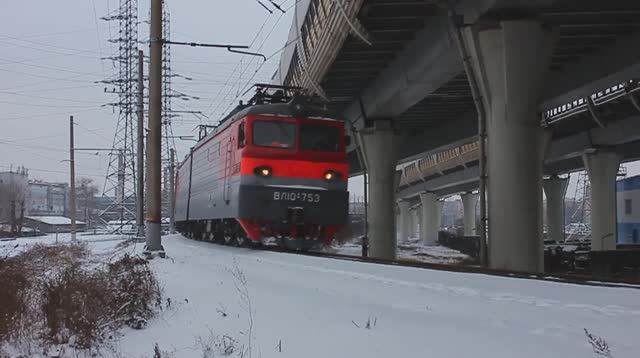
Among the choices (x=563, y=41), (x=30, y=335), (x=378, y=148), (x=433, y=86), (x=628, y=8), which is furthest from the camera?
(x=378, y=148)

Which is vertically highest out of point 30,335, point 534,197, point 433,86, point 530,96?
point 433,86

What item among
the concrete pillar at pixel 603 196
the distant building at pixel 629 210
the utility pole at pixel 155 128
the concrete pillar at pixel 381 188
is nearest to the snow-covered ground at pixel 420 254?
the concrete pillar at pixel 381 188

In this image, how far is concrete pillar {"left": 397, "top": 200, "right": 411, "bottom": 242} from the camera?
96875 mm

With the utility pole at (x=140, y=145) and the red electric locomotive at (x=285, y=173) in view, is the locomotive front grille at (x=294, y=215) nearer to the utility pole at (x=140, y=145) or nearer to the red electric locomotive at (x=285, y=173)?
the red electric locomotive at (x=285, y=173)

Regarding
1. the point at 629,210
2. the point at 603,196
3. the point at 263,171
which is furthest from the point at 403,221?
the point at 263,171

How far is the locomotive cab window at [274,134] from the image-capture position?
56.5 feet

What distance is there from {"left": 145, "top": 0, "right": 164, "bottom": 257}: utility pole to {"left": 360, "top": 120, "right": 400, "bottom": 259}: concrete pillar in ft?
40.0

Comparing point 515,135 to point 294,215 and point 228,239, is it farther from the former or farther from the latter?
point 228,239

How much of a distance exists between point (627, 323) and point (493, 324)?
1.19 metres

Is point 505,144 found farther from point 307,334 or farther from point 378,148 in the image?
point 378,148

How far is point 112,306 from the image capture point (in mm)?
8547

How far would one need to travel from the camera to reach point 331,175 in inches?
697

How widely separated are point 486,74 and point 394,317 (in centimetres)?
902

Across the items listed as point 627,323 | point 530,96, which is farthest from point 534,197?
point 627,323
